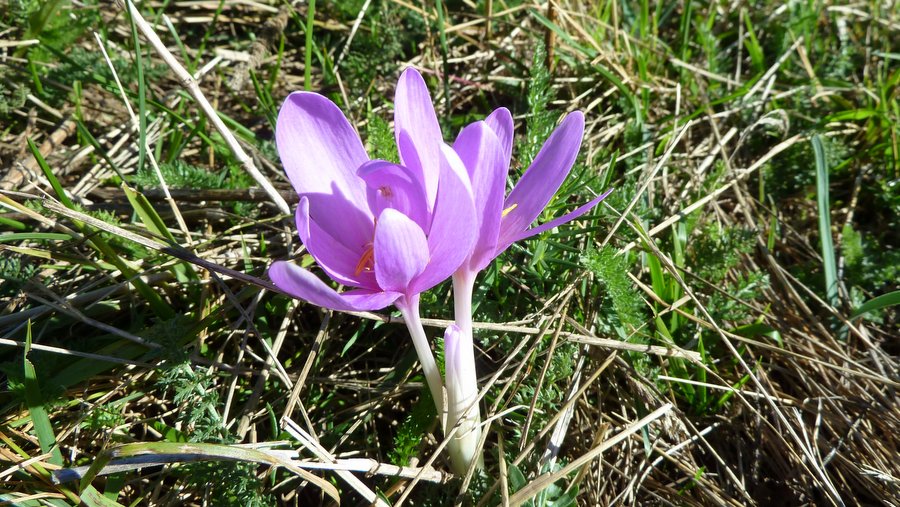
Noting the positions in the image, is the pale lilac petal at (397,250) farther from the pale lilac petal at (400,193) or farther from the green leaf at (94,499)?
the green leaf at (94,499)

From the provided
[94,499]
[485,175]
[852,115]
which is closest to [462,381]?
[485,175]

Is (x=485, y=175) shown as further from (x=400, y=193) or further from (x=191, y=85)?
(x=191, y=85)

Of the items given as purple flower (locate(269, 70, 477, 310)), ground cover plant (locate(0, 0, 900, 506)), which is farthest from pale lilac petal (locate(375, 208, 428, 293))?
ground cover plant (locate(0, 0, 900, 506))

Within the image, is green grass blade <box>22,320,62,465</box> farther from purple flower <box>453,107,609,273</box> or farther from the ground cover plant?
purple flower <box>453,107,609,273</box>

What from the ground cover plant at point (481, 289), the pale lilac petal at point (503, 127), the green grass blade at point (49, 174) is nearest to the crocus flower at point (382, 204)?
the pale lilac petal at point (503, 127)

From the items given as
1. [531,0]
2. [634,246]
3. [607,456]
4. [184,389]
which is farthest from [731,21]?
[184,389]
